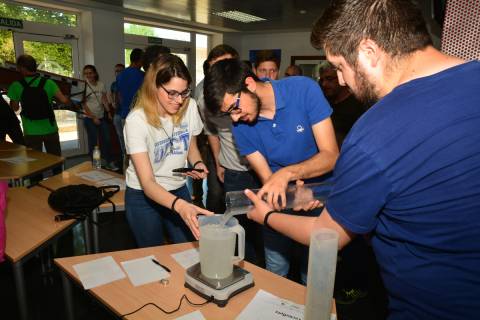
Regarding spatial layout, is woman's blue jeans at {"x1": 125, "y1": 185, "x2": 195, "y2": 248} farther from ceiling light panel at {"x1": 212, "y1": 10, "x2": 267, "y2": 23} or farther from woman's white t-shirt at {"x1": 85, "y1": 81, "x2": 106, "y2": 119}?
ceiling light panel at {"x1": 212, "y1": 10, "x2": 267, "y2": 23}

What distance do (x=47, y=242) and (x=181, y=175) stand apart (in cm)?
75

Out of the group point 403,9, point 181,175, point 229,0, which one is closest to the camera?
point 403,9

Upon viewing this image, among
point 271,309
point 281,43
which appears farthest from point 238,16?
point 271,309

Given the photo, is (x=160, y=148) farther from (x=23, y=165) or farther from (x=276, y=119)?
(x=23, y=165)

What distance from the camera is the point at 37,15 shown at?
19.3ft

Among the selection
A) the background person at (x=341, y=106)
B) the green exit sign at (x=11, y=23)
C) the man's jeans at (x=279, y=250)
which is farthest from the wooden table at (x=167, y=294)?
the green exit sign at (x=11, y=23)

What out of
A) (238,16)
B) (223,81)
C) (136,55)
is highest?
(238,16)

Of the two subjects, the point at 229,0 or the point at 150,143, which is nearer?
the point at 150,143

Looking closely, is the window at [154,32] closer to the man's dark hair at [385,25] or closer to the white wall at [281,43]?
the white wall at [281,43]

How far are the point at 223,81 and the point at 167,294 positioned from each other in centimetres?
91

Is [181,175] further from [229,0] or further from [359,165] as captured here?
[229,0]

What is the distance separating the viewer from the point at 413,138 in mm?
680

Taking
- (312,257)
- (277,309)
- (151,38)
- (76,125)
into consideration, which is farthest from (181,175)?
(151,38)

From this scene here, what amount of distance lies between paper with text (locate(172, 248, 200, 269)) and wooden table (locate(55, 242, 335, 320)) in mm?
24
